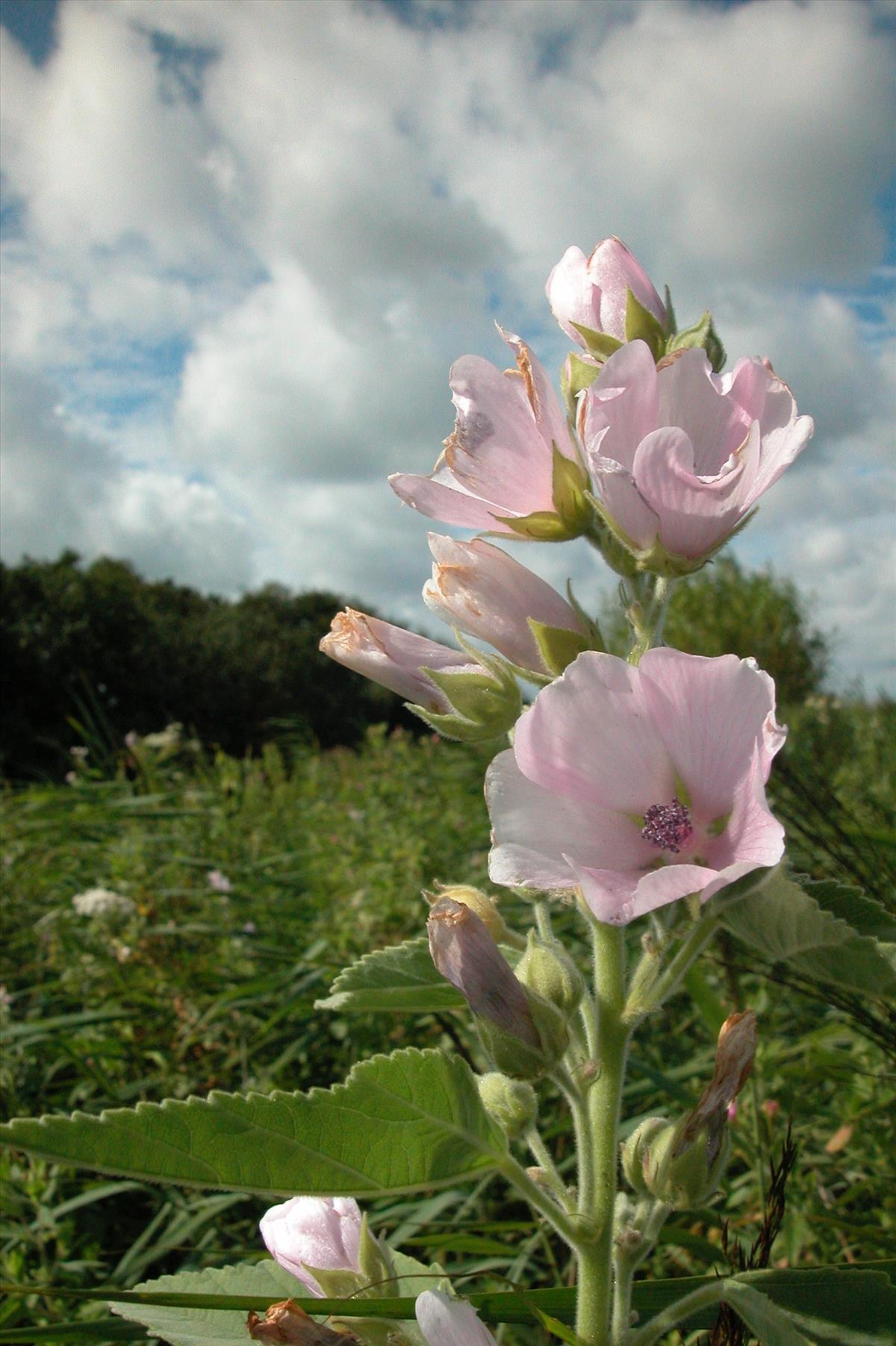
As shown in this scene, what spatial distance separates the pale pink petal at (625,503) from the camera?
1.07 metres

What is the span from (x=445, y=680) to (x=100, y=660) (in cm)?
2958

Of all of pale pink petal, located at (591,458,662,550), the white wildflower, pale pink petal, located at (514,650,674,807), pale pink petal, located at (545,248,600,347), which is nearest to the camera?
pale pink petal, located at (514,650,674,807)

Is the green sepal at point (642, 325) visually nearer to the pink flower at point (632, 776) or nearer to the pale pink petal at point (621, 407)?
the pale pink petal at point (621, 407)

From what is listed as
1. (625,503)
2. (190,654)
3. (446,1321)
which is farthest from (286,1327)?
(190,654)

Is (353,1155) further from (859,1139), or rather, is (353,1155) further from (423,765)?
(423,765)

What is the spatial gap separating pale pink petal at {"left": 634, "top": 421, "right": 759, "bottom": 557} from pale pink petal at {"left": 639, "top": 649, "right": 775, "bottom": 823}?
0.20 metres

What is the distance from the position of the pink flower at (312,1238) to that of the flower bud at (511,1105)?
0.62 feet

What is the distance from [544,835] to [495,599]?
0.32 meters

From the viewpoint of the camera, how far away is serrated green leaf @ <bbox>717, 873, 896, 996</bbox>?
0.92 meters

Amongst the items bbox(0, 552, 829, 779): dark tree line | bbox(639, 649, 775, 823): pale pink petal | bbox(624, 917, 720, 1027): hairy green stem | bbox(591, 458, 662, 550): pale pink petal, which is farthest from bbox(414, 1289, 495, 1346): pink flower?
bbox(0, 552, 829, 779): dark tree line

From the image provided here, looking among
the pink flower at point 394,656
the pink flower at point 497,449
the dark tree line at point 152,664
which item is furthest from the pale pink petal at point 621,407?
the dark tree line at point 152,664

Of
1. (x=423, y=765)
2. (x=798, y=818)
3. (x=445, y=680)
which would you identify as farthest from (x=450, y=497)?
(x=423, y=765)

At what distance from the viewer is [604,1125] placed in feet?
3.59

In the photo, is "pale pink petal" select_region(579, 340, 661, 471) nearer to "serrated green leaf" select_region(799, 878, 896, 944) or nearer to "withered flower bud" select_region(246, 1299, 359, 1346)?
"serrated green leaf" select_region(799, 878, 896, 944)
